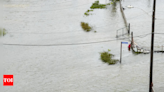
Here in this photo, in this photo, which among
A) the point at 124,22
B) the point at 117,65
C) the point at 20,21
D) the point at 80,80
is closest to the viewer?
the point at 80,80

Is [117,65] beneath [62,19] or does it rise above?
beneath

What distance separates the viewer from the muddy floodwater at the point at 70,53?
24844mm

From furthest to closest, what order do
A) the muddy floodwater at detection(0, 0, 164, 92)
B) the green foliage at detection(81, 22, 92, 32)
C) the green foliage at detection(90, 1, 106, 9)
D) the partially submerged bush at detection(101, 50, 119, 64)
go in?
the green foliage at detection(90, 1, 106, 9), the green foliage at detection(81, 22, 92, 32), the partially submerged bush at detection(101, 50, 119, 64), the muddy floodwater at detection(0, 0, 164, 92)

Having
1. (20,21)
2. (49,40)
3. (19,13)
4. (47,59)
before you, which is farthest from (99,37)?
(19,13)

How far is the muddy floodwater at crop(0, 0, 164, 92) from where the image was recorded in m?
24.8

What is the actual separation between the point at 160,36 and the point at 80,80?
14.9 m

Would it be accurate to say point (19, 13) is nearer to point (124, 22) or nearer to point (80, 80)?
point (124, 22)

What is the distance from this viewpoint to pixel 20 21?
4725cm

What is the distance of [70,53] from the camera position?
106ft

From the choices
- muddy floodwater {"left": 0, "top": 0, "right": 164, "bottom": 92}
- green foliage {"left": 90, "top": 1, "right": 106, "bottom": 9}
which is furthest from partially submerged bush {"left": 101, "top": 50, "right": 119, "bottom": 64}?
green foliage {"left": 90, "top": 1, "right": 106, "bottom": 9}

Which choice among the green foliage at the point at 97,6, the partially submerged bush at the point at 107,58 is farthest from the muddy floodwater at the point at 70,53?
the green foliage at the point at 97,6

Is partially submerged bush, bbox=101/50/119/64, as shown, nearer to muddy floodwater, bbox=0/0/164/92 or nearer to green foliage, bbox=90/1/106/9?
muddy floodwater, bbox=0/0/164/92

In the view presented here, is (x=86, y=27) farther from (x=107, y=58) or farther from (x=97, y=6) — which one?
(x=97, y=6)

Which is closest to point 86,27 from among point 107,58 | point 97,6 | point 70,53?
point 70,53
